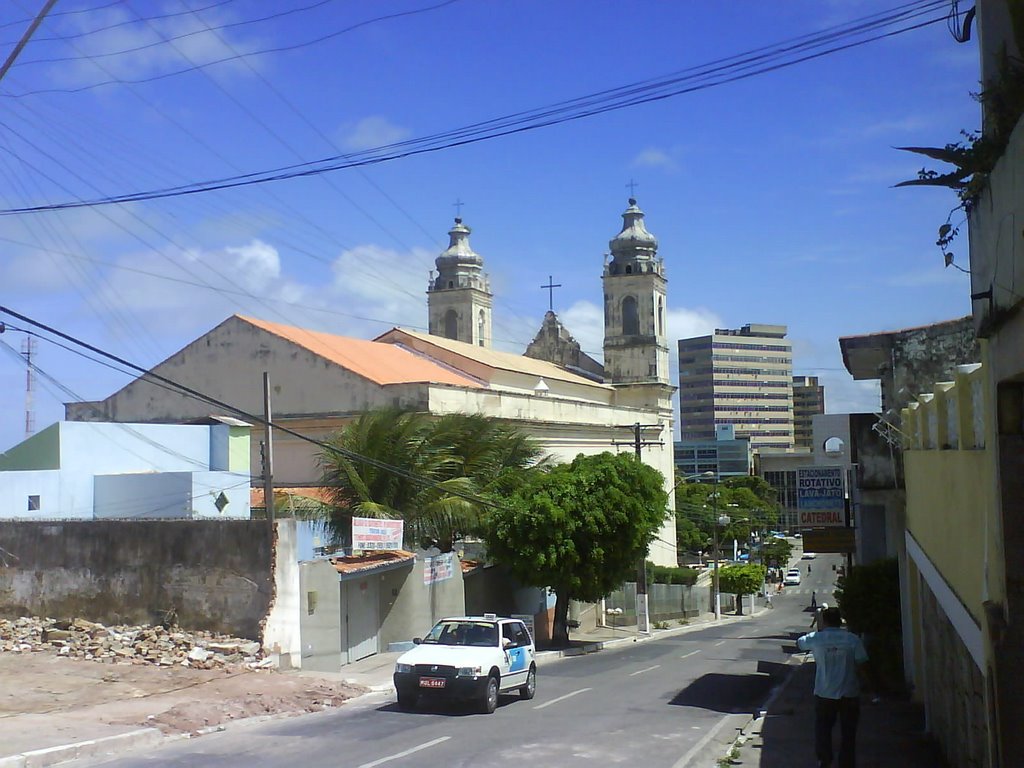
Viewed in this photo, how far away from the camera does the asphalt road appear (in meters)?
12.2

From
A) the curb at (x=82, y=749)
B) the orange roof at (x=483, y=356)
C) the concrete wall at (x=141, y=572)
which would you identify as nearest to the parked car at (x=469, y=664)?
the concrete wall at (x=141, y=572)

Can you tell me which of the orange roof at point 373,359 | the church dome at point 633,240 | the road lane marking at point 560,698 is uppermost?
the church dome at point 633,240

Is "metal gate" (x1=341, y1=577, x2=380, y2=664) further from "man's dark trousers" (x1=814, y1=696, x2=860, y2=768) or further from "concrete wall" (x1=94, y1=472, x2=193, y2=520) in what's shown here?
"man's dark trousers" (x1=814, y1=696, x2=860, y2=768)

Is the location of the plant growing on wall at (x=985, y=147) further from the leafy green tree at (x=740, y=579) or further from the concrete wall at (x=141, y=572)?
the leafy green tree at (x=740, y=579)

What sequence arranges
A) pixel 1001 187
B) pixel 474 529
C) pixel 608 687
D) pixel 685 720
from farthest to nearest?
1. pixel 474 529
2. pixel 608 687
3. pixel 685 720
4. pixel 1001 187

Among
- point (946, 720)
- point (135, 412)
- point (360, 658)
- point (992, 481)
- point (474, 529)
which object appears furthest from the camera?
point (135, 412)

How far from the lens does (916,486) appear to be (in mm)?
12781

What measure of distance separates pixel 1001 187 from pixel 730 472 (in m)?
128

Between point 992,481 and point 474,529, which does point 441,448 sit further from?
point 992,481

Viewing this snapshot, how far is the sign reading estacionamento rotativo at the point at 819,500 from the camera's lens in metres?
→ 20.6

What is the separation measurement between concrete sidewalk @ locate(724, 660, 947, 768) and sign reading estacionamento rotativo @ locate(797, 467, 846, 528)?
14.5 feet

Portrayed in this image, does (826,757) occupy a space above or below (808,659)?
above

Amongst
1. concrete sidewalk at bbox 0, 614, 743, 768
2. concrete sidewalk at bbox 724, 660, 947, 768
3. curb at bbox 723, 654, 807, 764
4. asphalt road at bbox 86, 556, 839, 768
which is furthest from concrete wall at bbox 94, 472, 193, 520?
concrete sidewalk at bbox 724, 660, 947, 768

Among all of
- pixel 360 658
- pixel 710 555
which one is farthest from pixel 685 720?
pixel 710 555
